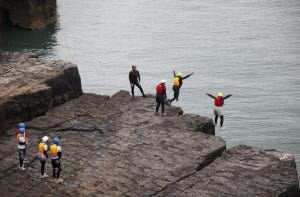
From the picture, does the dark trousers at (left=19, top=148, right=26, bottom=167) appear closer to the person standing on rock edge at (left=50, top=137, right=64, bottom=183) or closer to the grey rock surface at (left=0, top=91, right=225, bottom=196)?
the grey rock surface at (left=0, top=91, right=225, bottom=196)

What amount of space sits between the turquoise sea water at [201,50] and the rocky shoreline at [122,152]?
9.80 m

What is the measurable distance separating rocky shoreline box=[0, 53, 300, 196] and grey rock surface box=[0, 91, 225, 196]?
0.15 feet

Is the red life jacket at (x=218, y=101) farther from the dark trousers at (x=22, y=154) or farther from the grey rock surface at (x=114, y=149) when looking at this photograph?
the dark trousers at (x=22, y=154)

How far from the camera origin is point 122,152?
2653cm

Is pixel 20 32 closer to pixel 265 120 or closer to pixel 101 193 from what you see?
pixel 265 120

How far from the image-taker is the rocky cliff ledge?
29875 millimetres

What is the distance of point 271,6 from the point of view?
86500mm

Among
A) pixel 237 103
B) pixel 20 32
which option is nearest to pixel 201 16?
pixel 20 32

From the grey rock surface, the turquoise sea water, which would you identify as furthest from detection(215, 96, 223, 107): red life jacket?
the turquoise sea water

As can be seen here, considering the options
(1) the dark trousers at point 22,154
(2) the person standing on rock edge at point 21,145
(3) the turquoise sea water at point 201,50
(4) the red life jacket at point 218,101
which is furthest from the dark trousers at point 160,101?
(3) the turquoise sea water at point 201,50

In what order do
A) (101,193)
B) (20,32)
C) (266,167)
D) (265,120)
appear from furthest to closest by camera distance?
(20,32) < (265,120) < (266,167) < (101,193)

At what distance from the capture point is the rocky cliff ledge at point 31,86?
29.9 m

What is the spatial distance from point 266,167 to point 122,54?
40.0m

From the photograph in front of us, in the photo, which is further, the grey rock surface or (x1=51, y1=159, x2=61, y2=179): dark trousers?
the grey rock surface
